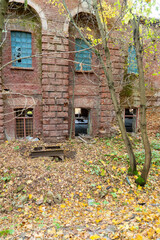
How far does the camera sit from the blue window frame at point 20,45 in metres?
9.05

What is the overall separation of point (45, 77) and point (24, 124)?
10.6 feet

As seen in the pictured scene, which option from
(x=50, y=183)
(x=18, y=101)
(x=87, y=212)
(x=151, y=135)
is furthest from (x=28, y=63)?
→ (x=151, y=135)

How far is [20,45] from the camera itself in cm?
914

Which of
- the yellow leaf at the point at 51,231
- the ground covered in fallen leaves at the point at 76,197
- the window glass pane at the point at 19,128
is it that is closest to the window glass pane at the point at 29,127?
the window glass pane at the point at 19,128

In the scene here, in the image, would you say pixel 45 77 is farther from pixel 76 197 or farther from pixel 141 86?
pixel 76 197

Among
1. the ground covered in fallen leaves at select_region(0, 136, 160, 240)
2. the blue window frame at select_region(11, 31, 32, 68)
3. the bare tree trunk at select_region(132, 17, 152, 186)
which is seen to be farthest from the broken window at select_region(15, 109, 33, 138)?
the bare tree trunk at select_region(132, 17, 152, 186)

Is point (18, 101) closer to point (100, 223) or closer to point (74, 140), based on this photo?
point (74, 140)

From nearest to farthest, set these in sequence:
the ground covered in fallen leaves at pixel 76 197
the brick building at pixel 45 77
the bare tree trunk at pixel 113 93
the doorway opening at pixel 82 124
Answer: the ground covered in fallen leaves at pixel 76 197
the bare tree trunk at pixel 113 93
the brick building at pixel 45 77
the doorway opening at pixel 82 124

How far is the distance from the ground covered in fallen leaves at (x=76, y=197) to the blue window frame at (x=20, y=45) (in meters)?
5.17

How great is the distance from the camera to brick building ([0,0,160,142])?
889 centimetres

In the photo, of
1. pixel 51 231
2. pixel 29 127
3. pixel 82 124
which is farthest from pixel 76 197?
pixel 82 124

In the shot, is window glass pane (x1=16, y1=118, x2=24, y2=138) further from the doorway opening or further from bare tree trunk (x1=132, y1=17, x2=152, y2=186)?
bare tree trunk (x1=132, y1=17, x2=152, y2=186)

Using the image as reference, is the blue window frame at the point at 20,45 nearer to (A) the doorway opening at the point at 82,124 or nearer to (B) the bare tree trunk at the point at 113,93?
(B) the bare tree trunk at the point at 113,93

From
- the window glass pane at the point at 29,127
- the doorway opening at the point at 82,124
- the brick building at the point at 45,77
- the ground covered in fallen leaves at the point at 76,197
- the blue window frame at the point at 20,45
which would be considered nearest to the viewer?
the ground covered in fallen leaves at the point at 76,197
